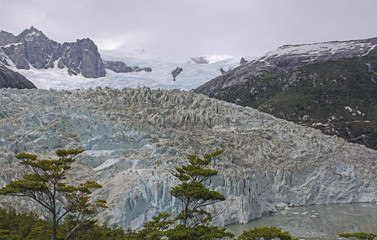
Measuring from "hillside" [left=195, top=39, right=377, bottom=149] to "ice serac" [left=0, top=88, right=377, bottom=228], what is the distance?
3262cm

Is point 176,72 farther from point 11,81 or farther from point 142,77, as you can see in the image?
point 11,81

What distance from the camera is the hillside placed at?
232 ft

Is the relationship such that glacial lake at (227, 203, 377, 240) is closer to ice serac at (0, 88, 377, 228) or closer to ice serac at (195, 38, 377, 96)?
ice serac at (0, 88, 377, 228)

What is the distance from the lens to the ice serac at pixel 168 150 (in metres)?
24.7

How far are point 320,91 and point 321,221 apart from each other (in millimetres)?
60944

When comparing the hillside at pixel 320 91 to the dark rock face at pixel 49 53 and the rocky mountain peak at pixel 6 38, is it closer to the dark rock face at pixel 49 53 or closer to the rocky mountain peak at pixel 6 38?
the dark rock face at pixel 49 53

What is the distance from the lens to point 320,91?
8225 cm

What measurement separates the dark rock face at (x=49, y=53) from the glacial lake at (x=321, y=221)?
10797cm

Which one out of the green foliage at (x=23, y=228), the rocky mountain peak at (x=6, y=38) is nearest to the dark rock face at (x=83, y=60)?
the rocky mountain peak at (x=6, y=38)

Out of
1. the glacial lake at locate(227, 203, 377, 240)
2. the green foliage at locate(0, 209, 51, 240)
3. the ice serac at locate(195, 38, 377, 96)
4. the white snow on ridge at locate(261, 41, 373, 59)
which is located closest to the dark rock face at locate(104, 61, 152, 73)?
the ice serac at locate(195, 38, 377, 96)

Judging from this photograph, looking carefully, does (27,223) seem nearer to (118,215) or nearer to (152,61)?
(118,215)

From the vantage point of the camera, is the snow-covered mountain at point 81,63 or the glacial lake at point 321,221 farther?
the snow-covered mountain at point 81,63

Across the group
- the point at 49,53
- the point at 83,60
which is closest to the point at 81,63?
the point at 83,60

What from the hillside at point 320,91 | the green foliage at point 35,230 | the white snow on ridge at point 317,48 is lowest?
the green foliage at point 35,230
